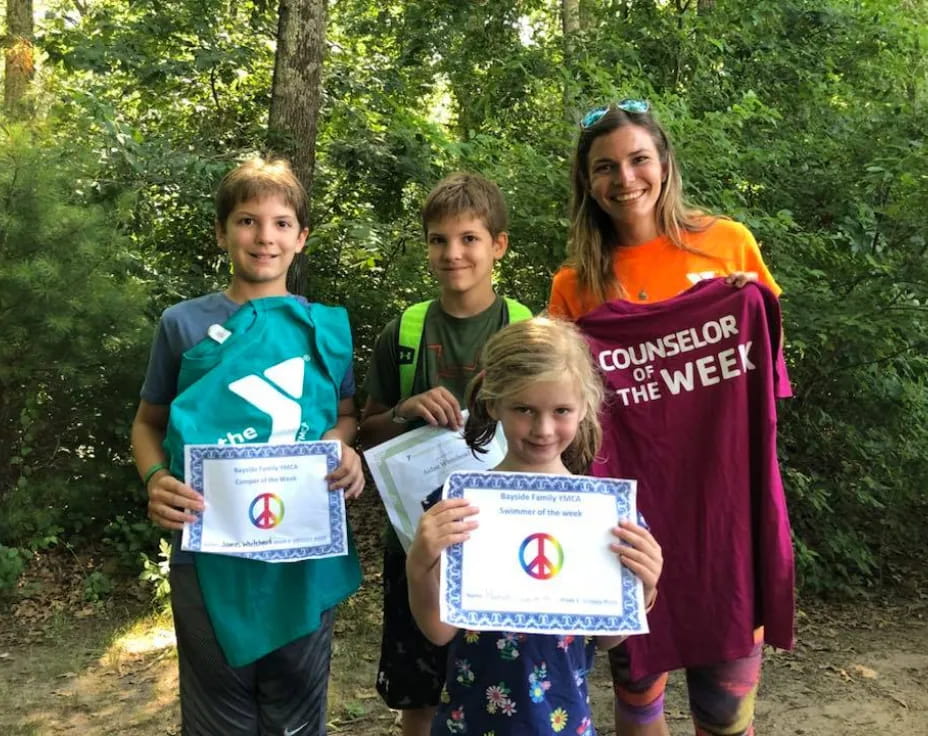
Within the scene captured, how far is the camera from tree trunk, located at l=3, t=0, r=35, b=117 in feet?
28.9

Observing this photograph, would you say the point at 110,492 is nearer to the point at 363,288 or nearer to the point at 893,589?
the point at 363,288

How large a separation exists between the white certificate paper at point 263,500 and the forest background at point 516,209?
3137mm

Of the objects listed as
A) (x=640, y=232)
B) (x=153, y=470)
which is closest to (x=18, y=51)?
(x=153, y=470)

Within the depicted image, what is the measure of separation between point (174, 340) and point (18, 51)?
26.7 ft

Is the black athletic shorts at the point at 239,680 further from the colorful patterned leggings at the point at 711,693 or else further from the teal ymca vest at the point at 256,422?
the colorful patterned leggings at the point at 711,693

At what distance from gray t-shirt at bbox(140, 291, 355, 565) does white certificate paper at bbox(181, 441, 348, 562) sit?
214 millimetres

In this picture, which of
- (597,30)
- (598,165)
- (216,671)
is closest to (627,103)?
(598,165)

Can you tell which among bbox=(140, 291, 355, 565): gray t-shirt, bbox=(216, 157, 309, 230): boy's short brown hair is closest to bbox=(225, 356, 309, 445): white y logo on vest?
bbox=(140, 291, 355, 565): gray t-shirt

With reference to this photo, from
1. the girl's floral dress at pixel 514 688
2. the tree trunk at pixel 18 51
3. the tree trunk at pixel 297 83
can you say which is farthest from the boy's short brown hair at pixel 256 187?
the tree trunk at pixel 18 51

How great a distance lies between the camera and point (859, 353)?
521 cm

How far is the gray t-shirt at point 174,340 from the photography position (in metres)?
2.42

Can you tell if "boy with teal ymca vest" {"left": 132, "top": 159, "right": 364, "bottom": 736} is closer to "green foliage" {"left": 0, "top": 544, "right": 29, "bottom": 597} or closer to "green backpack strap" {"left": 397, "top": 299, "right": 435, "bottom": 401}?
"green backpack strap" {"left": 397, "top": 299, "right": 435, "bottom": 401}

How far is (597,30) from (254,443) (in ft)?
22.0

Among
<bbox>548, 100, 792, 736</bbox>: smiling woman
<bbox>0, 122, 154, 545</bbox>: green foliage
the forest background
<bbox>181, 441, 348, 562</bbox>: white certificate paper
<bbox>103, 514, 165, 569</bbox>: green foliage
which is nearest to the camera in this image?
<bbox>181, 441, 348, 562</bbox>: white certificate paper
